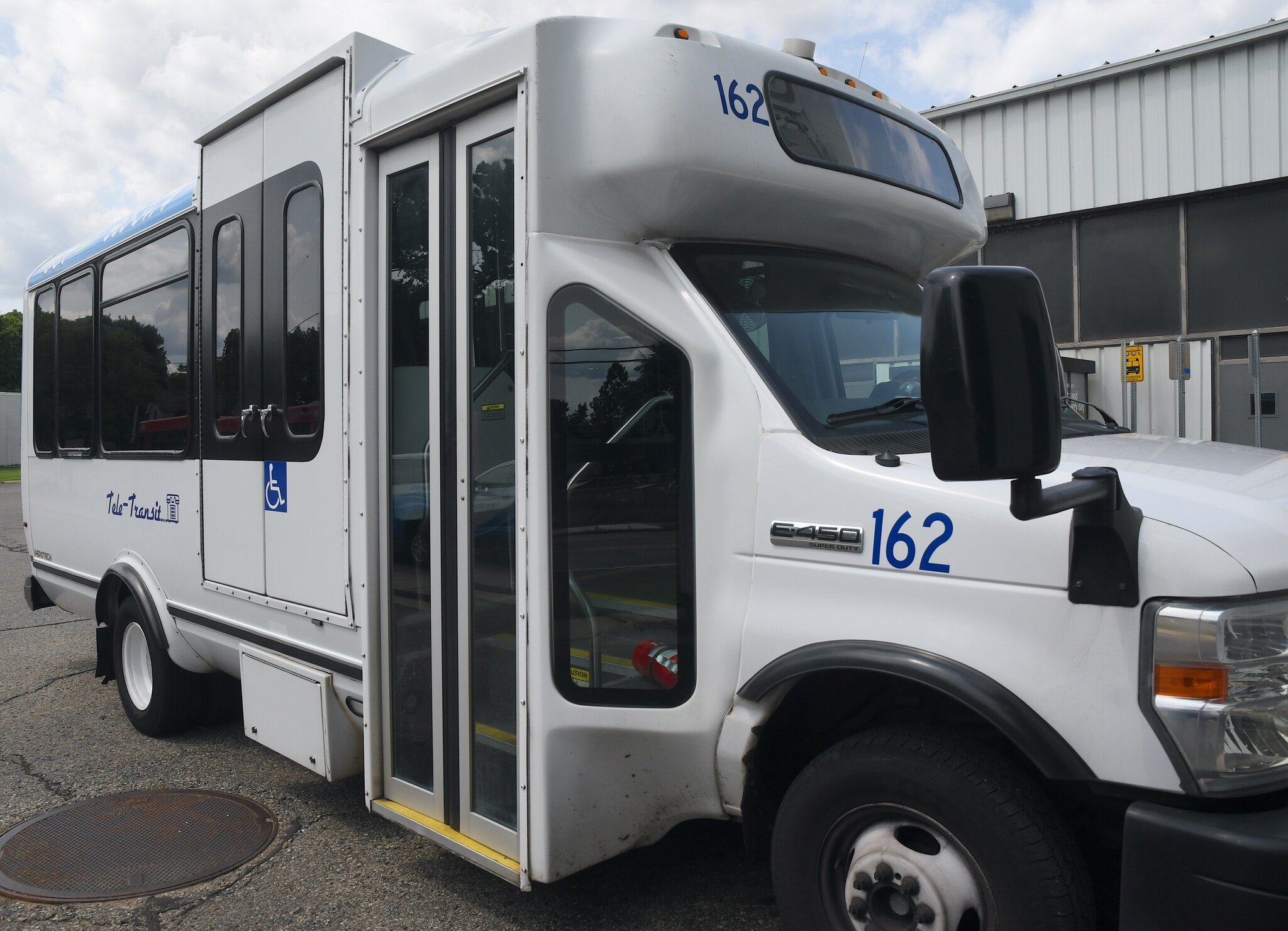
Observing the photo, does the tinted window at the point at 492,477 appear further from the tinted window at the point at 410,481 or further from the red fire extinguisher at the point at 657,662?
the red fire extinguisher at the point at 657,662

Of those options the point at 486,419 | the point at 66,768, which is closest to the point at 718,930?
the point at 486,419

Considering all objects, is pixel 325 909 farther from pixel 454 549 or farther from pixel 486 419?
pixel 486 419

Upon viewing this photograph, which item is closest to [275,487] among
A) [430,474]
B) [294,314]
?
[294,314]

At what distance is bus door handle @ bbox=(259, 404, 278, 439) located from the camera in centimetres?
412

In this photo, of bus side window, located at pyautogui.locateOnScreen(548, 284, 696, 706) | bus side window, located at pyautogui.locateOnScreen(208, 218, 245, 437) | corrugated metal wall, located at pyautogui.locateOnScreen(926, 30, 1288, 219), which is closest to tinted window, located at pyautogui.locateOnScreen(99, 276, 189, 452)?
bus side window, located at pyautogui.locateOnScreen(208, 218, 245, 437)

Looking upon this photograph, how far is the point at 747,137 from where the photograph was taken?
291cm

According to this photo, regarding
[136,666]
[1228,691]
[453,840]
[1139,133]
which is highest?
[1139,133]

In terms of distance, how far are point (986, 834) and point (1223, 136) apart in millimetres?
12966

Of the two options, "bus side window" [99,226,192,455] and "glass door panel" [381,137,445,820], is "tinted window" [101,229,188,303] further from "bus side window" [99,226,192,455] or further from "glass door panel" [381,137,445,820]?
"glass door panel" [381,137,445,820]

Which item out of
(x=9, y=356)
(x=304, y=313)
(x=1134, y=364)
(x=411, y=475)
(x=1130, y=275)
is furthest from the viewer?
(x=9, y=356)

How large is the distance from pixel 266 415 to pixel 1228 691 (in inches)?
142

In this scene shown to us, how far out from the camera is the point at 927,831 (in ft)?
7.82

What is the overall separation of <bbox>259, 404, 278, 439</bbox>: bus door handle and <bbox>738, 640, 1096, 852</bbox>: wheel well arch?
2.50 meters

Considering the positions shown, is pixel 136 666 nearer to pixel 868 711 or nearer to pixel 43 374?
pixel 43 374
